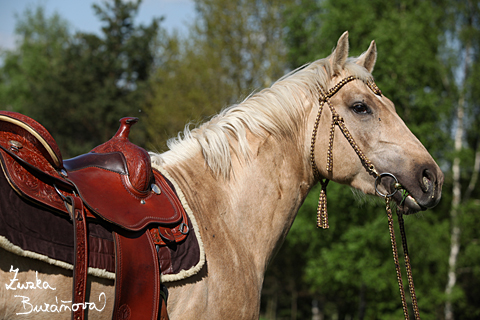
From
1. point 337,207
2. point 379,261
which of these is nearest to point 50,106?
point 337,207

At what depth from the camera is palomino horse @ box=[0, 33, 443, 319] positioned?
216 cm

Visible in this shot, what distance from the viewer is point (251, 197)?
2350mm

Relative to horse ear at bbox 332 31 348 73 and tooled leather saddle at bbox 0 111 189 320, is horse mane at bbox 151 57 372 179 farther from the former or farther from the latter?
tooled leather saddle at bbox 0 111 189 320

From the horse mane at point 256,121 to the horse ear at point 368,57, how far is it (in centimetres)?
8

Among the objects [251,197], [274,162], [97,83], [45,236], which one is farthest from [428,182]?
[97,83]

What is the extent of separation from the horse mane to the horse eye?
0.21m

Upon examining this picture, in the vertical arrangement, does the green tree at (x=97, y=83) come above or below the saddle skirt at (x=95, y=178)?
above

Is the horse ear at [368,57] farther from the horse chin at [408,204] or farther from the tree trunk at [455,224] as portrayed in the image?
the tree trunk at [455,224]

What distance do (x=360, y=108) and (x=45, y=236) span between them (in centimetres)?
200

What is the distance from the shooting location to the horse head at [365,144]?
2385mm
